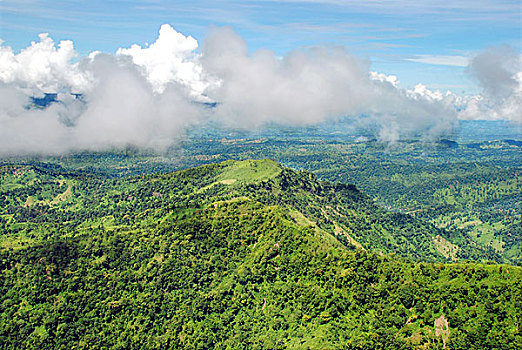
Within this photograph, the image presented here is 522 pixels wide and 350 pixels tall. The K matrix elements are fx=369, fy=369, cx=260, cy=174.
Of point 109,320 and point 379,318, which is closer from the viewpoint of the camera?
point 379,318

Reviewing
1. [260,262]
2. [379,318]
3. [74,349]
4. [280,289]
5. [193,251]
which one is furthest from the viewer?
[193,251]

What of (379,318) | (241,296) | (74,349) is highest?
(379,318)

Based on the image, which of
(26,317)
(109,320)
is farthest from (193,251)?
(26,317)

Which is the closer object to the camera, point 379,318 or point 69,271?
point 379,318

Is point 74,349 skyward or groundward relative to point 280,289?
groundward

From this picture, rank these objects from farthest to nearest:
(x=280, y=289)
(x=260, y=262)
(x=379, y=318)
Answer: (x=260, y=262) < (x=280, y=289) < (x=379, y=318)

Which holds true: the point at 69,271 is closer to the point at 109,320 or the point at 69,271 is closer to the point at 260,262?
the point at 109,320

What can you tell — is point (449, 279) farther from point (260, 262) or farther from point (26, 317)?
point (26, 317)

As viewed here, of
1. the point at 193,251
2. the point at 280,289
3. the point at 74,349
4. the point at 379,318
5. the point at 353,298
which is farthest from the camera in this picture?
the point at 193,251

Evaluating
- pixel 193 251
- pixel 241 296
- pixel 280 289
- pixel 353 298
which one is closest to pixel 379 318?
pixel 353 298
